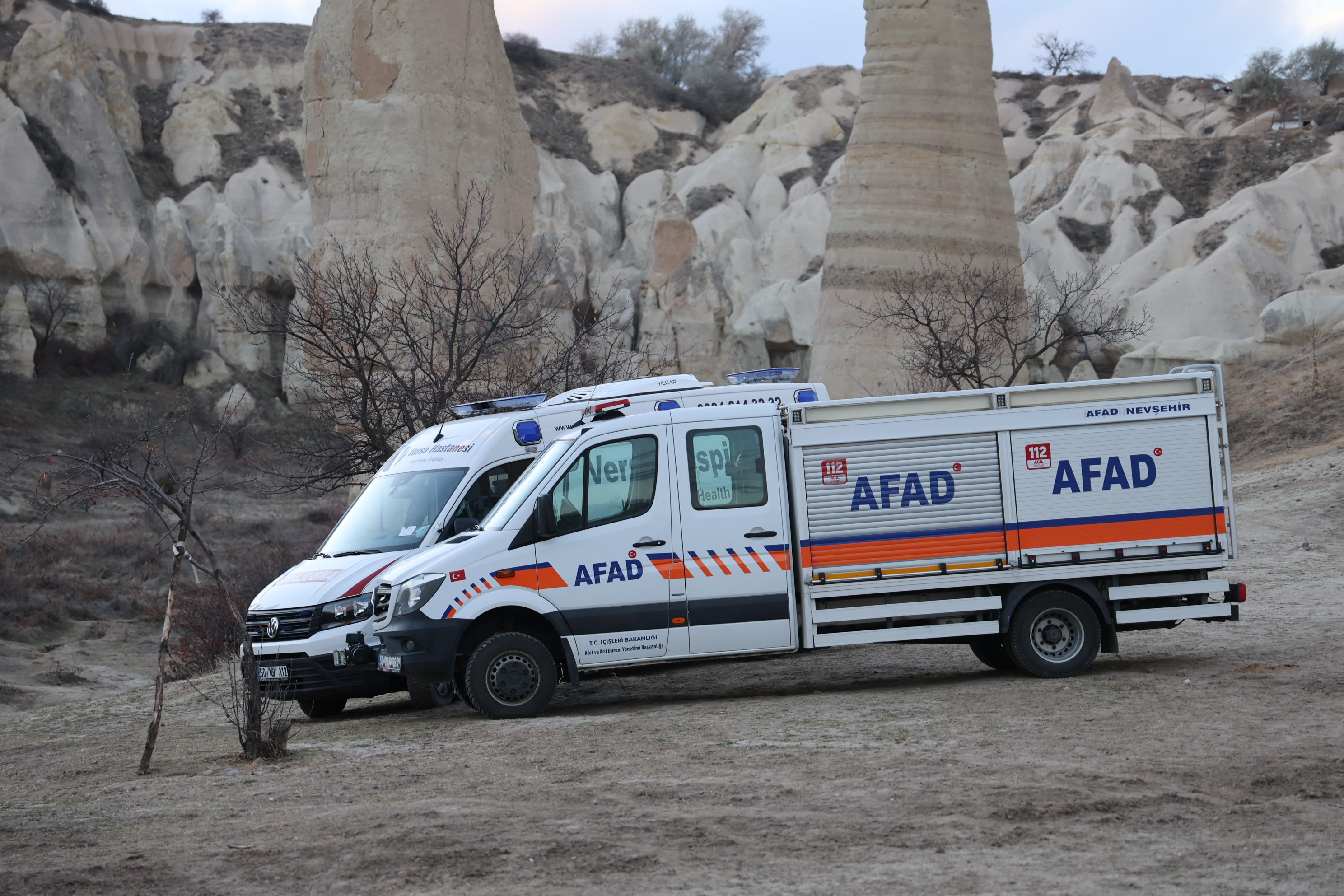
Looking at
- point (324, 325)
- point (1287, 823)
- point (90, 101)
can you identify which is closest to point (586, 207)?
point (90, 101)

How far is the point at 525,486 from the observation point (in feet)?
33.1

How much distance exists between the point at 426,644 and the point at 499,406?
10.3 feet

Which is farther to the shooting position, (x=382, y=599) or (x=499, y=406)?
(x=499, y=406)

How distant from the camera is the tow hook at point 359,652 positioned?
35.2ft

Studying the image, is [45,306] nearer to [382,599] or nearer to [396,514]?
[396,514]

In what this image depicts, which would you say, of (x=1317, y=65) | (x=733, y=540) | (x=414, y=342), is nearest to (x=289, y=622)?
(x=733, y=540)

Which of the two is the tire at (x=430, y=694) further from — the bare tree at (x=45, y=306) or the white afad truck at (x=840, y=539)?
the bare tree at (x=45, y=306)

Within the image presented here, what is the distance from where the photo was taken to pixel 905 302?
74.9ft

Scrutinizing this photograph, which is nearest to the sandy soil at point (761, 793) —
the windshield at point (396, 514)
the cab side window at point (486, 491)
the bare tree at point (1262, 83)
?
the windshield at point (396, 514)

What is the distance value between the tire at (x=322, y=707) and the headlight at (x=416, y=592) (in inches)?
85.1

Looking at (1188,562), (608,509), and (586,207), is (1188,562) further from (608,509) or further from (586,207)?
(586,207)

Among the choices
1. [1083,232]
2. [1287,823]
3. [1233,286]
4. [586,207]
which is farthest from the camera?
[586,207]

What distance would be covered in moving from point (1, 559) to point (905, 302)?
1844cm

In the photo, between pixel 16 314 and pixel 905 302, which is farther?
pixel 16 314
